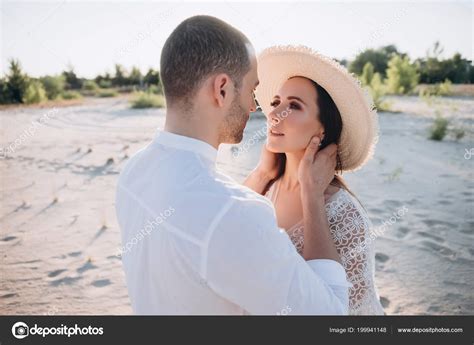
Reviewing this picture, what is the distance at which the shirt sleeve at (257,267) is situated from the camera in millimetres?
1177

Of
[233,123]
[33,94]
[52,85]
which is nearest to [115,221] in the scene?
[233,123]

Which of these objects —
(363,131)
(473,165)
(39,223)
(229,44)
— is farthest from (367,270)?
(473,165)

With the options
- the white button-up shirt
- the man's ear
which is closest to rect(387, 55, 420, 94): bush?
the man's ear

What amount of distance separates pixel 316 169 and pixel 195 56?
918 millimetres

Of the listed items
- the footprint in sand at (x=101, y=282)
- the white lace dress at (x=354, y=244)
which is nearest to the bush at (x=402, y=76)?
the footprint in sand at (x=101, y=282)

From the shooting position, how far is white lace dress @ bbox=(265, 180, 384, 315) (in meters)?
2.08

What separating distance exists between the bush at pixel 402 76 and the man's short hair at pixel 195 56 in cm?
1726

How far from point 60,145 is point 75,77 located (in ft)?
72.6

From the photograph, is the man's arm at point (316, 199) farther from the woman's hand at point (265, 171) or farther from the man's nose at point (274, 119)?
the woman's hand at point (265, 171)

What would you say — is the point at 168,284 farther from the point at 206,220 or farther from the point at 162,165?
the point at 162,165

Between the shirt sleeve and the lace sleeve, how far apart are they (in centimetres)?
82

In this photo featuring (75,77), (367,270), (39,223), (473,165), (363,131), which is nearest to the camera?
(367,270)

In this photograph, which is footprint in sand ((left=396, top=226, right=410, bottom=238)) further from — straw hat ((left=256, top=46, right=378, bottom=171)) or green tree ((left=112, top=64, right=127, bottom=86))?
green tree ((left=112, top=64, right=127, bottom=86))

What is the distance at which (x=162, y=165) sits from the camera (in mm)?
1354
